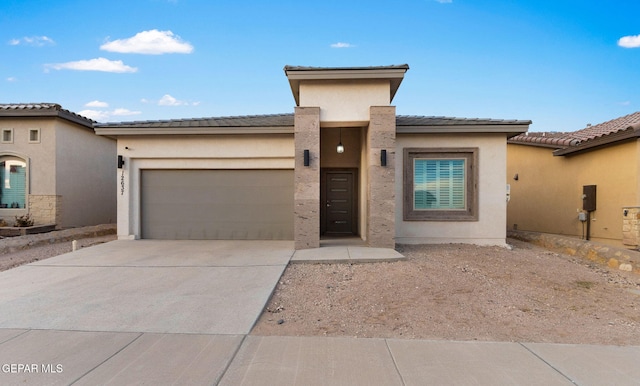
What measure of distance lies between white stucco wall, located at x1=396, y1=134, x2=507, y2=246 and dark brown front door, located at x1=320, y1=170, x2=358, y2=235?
205 cm

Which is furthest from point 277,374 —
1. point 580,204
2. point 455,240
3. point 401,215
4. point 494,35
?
point 494,35

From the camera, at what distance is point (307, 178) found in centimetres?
823

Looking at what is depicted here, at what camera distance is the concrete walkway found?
10.0 ft

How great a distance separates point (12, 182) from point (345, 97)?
11.4 metres

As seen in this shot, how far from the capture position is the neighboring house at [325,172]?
8266 mm

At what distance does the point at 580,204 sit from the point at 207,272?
1146cm

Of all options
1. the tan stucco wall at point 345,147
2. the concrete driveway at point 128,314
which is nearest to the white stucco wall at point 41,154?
the concrete driveway at point 128,314

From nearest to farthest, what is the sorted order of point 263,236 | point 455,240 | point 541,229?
point 455,240
point 263,236
point 541,229

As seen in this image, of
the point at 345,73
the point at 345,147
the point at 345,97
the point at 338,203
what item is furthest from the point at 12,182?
the point at 345,73

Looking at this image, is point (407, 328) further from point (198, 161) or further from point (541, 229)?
point (541, 229)

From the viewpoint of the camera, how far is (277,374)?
10.1 feet

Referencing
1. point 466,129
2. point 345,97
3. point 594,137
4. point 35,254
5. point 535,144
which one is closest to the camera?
point 345,97

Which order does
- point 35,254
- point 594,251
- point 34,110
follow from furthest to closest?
point 34,110 → point 594,251 → point 35,254

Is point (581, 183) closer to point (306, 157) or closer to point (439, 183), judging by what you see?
point (439, 183)
